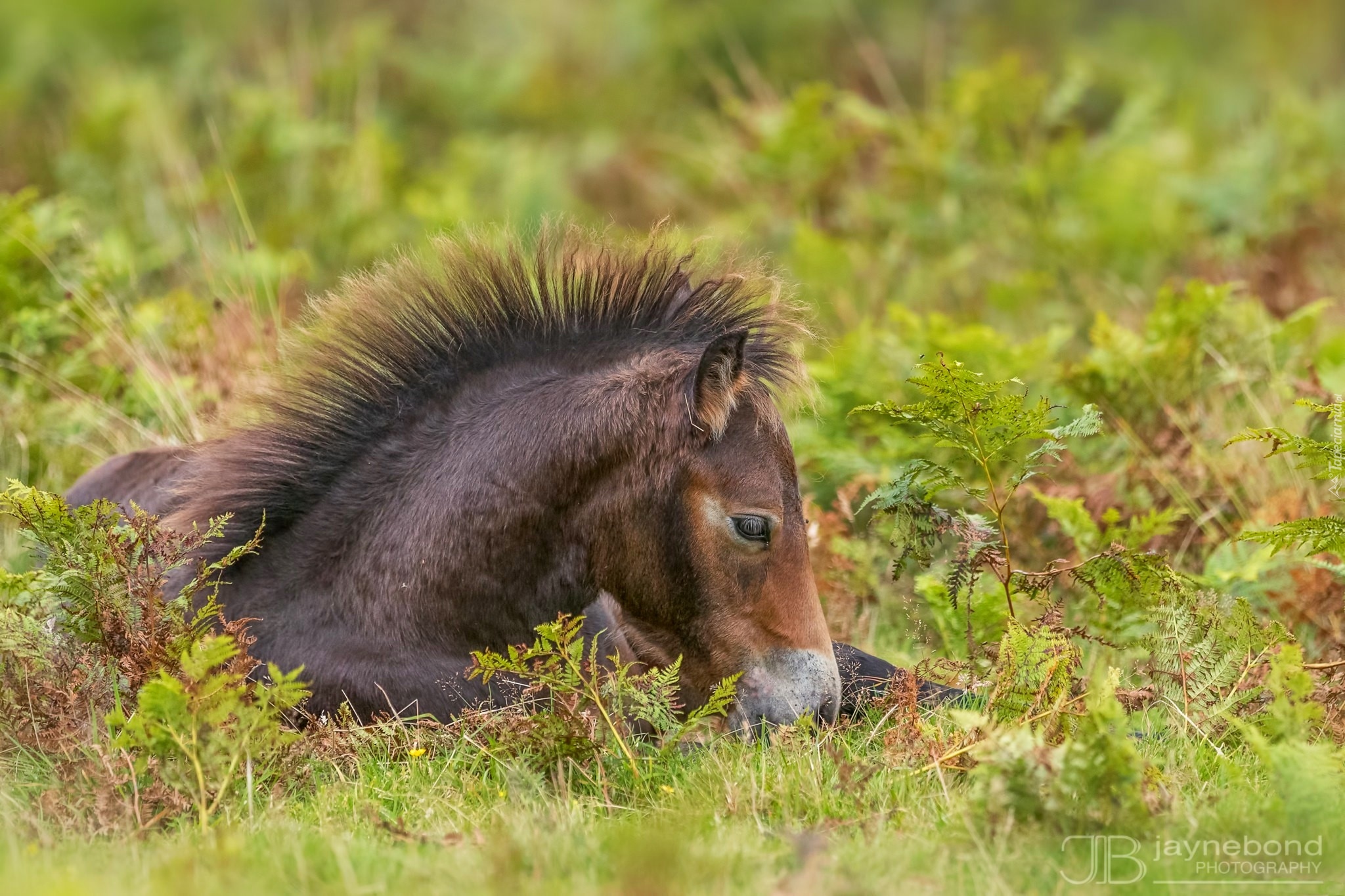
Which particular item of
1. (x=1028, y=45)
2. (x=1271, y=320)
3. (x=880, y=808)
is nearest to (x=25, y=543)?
(x=880, y=808)

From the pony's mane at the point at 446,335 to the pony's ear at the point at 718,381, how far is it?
1.06 feet

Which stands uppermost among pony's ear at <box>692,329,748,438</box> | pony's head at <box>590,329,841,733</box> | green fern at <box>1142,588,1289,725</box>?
pony's ear at <box>692,329,748,438</box>

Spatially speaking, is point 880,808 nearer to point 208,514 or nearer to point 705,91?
point 208,514

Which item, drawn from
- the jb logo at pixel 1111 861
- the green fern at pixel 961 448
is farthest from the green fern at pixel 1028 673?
the jb logo at pixel 1111 861

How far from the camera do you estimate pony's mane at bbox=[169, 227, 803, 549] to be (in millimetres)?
4910

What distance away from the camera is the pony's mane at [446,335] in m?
4.91

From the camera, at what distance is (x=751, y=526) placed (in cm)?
465

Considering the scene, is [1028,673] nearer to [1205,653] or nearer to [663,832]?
[1205,653]

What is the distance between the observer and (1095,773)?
12.5 ft

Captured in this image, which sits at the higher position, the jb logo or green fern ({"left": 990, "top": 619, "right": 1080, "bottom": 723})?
green fern ({"left": 990, "top": 619, "right": 1080, "bottom": 723})

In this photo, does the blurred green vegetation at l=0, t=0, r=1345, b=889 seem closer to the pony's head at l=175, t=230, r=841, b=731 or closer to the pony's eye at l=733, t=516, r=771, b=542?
the pony's head at l=175, t=230, r=841, b=731

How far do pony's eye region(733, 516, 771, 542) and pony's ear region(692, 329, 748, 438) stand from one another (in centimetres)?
30

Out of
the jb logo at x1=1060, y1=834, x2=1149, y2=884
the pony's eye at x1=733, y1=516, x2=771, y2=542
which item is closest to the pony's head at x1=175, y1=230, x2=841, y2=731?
the pony's eye at x1=733, y1=516, x2=771, y2=542

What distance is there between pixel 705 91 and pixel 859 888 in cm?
1346
